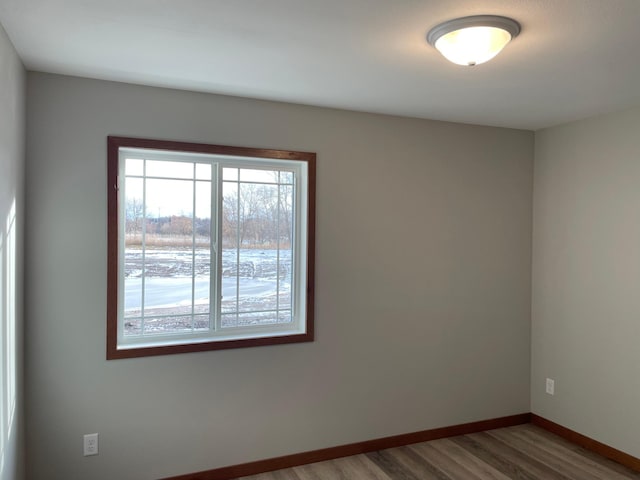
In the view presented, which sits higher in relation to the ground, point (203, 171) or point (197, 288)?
point (203, 171)

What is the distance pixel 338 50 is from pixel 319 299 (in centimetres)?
167

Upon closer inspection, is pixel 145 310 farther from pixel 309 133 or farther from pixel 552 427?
pixel 552 427

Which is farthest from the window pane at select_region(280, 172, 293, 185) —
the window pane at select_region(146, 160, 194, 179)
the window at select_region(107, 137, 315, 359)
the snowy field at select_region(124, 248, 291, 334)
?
the window pane at select_region(146, 160, 194, 179)

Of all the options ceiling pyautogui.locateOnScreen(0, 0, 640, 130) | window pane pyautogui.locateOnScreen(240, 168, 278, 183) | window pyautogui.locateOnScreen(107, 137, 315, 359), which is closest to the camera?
ceiling pyautogui.locateOnScreen(0, 0, 640, 130)

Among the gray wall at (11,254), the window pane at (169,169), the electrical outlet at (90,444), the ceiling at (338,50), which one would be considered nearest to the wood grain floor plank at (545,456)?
the ceiling at (338,50)

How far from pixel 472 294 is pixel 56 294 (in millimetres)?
2865

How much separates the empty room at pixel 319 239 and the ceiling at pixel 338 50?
2 cm

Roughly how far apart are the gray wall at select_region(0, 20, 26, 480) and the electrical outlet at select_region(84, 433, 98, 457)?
31 centimetres

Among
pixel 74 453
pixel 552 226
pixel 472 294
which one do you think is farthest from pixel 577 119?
pixel 74 453

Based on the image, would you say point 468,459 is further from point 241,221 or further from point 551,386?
point 241,221

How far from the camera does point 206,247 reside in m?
3.10

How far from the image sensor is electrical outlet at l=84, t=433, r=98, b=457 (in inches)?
107

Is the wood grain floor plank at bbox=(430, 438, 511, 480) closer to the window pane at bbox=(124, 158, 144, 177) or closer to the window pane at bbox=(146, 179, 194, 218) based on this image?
the window pane at bbox=(146, 179, 194, 218)

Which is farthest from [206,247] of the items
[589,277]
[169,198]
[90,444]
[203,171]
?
[589,277]
